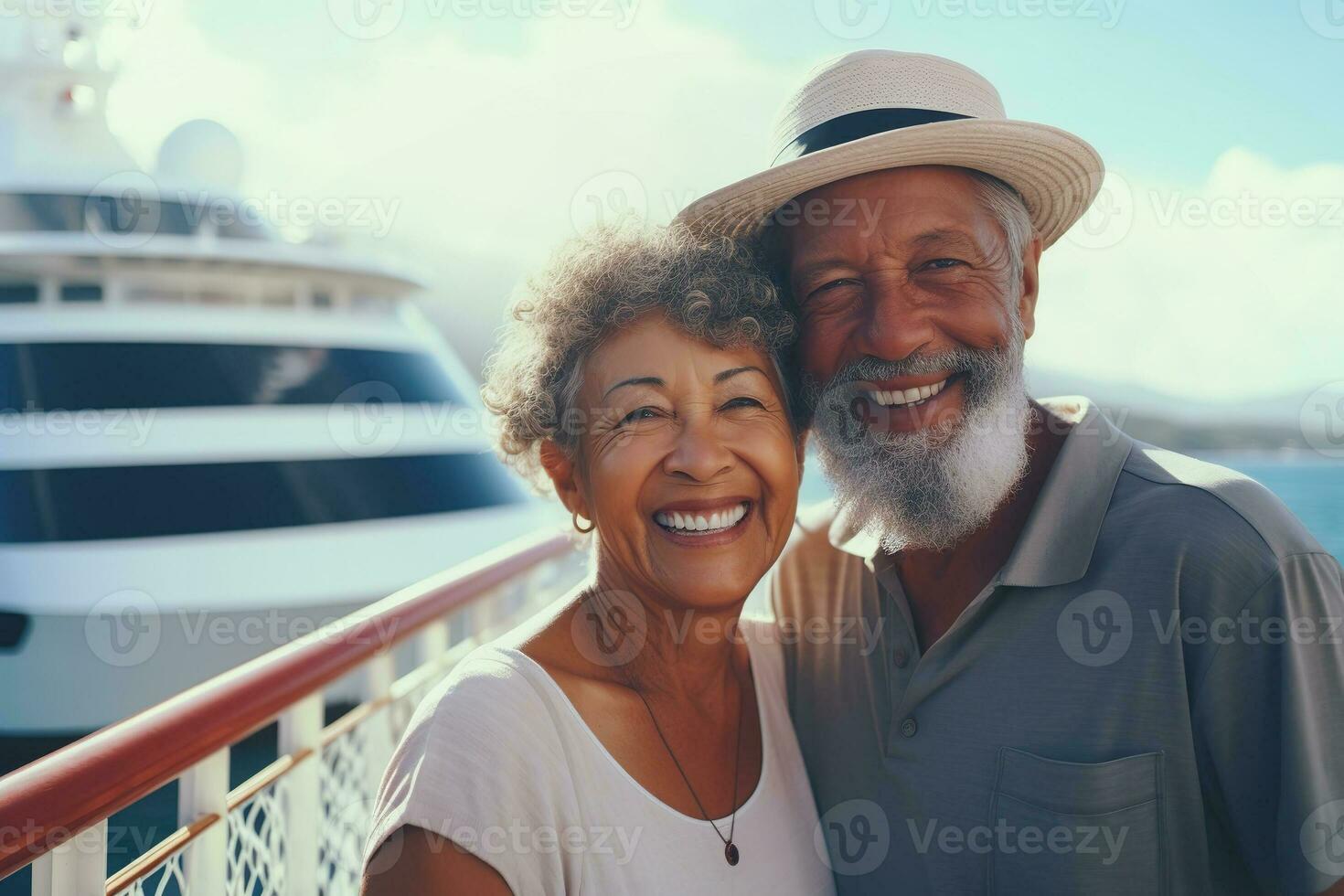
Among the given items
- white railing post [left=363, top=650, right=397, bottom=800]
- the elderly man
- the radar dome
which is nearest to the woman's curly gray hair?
the elderly man

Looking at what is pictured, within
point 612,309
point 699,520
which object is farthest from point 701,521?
point 612,309

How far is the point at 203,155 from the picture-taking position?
36.9 ft

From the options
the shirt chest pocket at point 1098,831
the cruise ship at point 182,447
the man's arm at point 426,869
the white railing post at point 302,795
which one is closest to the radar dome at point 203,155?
the cruise ship at point 182,447

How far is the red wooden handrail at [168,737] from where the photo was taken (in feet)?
3.64

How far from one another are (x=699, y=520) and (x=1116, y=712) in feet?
2.28

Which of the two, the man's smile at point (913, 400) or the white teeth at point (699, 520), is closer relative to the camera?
the white teeth at point (699, 520)

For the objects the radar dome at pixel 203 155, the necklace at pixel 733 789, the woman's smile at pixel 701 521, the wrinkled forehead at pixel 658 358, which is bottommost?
the necklace at pixel 733 789

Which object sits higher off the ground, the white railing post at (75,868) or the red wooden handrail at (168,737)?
the red wooden handrail at (168,737)

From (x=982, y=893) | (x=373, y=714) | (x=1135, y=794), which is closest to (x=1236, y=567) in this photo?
(x=1135, y=794)

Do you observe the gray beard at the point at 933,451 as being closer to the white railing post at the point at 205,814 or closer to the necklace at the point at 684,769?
the necklace at the point at 684,769

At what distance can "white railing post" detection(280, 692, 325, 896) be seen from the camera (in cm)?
214

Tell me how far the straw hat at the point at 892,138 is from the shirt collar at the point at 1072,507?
0.49m

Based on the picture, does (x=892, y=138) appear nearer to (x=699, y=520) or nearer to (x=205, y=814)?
(x=699, y=520)

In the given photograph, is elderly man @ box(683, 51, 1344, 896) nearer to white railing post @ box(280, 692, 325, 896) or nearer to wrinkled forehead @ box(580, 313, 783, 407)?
wrinkled forehead @ box(580, 313, 783, 407)
